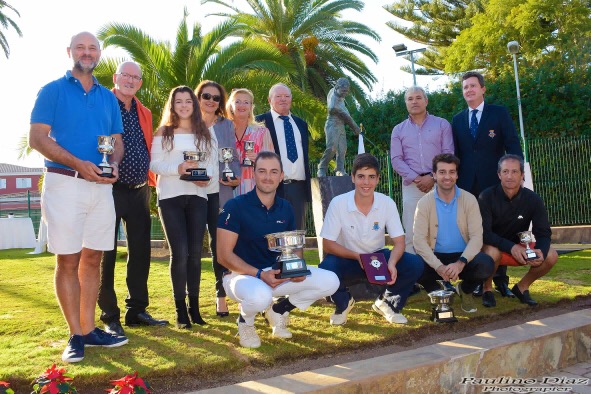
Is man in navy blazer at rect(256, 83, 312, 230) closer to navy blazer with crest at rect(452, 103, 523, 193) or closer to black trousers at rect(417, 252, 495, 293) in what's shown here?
black trousers at rect(417, 252, 495, 293)

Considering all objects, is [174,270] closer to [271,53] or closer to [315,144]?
[271,53]

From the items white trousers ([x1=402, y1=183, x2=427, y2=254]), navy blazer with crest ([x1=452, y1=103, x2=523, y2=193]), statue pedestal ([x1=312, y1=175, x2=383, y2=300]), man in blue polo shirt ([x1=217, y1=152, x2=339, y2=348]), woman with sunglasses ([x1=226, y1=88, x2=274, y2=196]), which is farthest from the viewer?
statue pedestal ([x1=312, y1=175, x2=383, y2=300])

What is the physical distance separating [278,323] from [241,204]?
0.97 m

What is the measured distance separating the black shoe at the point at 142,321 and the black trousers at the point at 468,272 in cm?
241

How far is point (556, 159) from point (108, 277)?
11472 millimetres

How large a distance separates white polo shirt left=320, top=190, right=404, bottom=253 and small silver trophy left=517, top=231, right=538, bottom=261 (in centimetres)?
123

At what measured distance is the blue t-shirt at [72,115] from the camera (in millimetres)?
4219

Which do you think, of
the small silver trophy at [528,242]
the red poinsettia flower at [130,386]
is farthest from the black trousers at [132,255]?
the small silver trophy at [528,242]

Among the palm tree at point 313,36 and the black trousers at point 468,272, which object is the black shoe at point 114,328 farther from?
the palm tree at point 313,36

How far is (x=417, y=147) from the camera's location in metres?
6.55

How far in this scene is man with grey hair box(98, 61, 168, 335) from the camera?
16.4ft

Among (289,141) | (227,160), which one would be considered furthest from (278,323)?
(289,141)

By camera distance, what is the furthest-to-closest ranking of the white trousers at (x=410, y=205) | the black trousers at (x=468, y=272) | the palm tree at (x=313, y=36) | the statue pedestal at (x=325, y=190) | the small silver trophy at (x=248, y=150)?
the palm tree at (x=313, y=36) → the statue pedestal at (x=325, y=190) → the white trousers at (x=410, y=205) → the small silver trophy at (x=248, y=150) → the black trousers at (x=468, y=272)

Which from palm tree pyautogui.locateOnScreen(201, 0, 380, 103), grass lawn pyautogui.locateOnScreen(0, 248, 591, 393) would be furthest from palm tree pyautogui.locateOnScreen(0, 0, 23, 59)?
grass lawn pyautogui.locateOnScreen(0, 248, 591, 393)
